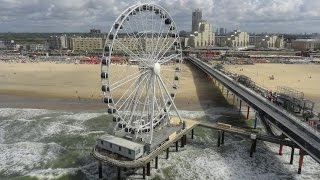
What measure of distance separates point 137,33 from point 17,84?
5277cm

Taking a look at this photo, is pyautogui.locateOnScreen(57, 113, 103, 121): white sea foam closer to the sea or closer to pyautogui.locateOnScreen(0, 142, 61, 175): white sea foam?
the sea

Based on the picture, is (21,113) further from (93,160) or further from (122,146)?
(122,146)

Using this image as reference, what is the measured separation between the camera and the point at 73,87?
70.7m

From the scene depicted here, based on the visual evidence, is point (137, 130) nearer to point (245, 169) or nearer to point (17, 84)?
point (245, 169)

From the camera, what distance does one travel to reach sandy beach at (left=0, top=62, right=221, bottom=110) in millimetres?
61625

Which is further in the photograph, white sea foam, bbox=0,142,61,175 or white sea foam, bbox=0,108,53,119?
white sea foam, bbox=0,108,53,119

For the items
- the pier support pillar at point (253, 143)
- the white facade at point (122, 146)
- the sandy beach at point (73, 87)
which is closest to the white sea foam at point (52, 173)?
the white facade at point (122, 146)

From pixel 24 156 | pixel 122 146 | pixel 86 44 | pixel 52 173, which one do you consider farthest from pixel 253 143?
pixel 86 44

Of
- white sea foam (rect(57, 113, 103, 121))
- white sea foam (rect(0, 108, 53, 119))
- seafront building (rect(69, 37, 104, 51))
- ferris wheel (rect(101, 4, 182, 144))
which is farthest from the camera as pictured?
seafront building (rect(69, 37, 104, 51))

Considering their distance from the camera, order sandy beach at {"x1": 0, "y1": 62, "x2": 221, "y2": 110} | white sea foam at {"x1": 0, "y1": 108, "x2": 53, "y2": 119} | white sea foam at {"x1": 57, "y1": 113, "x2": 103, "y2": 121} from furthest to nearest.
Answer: sandy beach at {"x1": 0, "y1": 62, "x2": 221, "y2": 110}, white sea foam at {"x1": 0, "y1": 108, "x2": 53, "y2": 119}, white sea foam at {"x1": 57, "y1": 113, "x2": 103, "y2": 121}

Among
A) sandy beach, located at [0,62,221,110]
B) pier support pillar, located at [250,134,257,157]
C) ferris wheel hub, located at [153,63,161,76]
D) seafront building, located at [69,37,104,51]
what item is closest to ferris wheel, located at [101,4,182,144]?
ferris wheel hub, located at [153,63,161,76]

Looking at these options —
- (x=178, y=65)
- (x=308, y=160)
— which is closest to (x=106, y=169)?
(x=178, y=65)

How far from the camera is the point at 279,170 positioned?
3331 cm

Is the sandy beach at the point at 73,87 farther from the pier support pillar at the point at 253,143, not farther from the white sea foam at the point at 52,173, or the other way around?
the white sea foam at the point at 52,173
